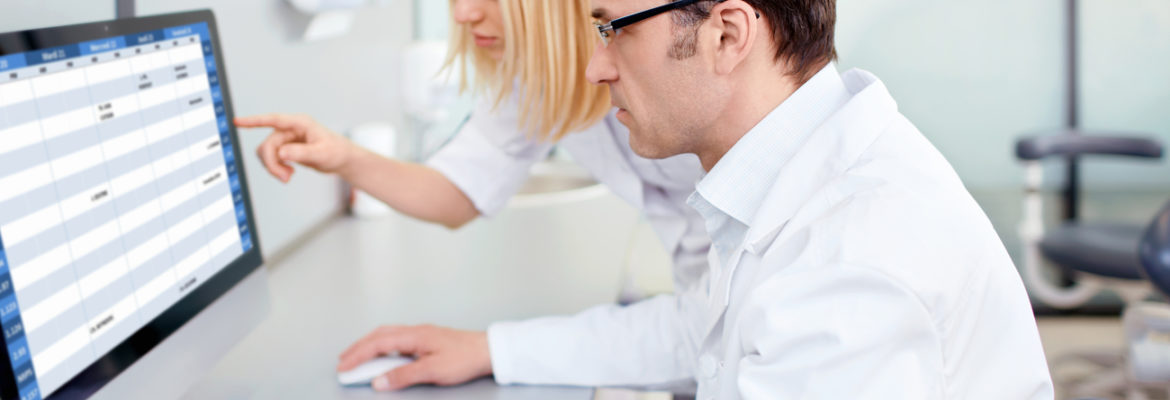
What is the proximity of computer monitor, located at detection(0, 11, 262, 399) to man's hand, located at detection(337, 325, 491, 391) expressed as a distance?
18 centimetres

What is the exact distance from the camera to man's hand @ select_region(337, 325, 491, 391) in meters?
1.07

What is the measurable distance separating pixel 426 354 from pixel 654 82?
0.44m

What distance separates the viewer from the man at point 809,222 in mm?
705

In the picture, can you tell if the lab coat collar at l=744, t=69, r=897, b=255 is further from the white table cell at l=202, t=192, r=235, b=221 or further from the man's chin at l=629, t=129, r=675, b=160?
the white table cell at l=202, t=192, r=235, b=221

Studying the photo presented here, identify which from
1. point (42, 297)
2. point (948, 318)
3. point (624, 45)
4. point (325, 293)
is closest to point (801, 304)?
point (948, 318)

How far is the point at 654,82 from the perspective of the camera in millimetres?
903

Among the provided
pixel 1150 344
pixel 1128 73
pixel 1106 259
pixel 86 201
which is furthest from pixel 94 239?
pixel 1128 73

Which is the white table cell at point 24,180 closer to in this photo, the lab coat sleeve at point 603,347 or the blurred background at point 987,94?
the lab coat sleeve at point 603,347

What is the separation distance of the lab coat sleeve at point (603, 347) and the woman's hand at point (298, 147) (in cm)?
30

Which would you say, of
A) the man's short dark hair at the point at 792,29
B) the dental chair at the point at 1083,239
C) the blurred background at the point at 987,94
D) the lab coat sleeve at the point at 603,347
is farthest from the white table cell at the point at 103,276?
the dental chair at the point at 1083,239

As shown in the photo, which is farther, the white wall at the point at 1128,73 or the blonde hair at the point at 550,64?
the white wall at the point at 1128,73

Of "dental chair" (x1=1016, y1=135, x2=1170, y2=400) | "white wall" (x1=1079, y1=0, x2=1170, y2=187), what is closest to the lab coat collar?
"dental chair" (x1=1016, y1=135, x2=1170, y2=400)

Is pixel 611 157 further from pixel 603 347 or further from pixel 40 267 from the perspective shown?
pixel 40 267

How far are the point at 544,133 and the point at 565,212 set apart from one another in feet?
2.34
